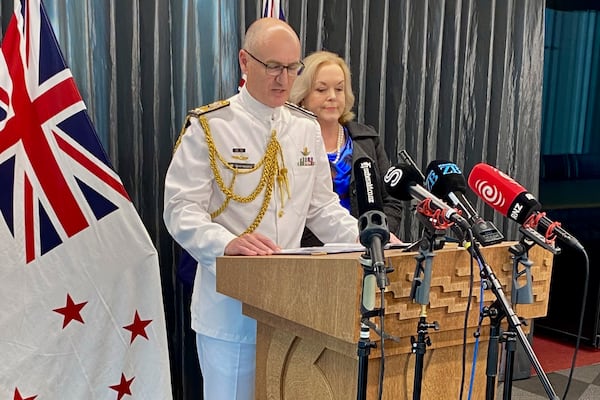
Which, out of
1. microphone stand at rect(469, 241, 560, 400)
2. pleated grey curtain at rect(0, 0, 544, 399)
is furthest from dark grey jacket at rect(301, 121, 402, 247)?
microphone stand at rect(469, 241, 560, 400)

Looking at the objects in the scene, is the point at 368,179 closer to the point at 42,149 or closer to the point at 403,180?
the point at 403,180

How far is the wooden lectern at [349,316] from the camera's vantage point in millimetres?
1330

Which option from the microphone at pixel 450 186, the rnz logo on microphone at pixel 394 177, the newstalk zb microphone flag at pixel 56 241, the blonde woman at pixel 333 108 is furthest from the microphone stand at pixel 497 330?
the blonde woman at pixel 333 108

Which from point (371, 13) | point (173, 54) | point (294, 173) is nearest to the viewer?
point (294, 173)

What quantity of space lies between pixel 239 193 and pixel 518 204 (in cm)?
84

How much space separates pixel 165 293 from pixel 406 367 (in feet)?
4.78

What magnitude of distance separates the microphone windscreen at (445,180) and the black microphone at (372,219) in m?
0.14

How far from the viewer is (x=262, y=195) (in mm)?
1878

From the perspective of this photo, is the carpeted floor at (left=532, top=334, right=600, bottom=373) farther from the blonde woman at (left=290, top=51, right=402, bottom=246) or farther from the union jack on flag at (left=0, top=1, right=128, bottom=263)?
the union jack on flag at (left=0, top=1, right=128, bottom=263)

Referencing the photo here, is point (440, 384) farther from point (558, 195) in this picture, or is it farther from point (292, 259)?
point (558, 195)

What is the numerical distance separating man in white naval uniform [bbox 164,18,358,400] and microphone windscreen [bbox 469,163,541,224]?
64 cm

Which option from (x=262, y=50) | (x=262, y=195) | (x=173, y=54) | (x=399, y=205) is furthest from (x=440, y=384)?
(x=173, y=54)

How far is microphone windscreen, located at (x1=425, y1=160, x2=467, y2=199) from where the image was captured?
50.6 inches

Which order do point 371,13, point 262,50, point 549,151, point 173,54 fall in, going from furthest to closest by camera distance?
point 549,151 → point 371,13 → point 173,54 → point 262,50
